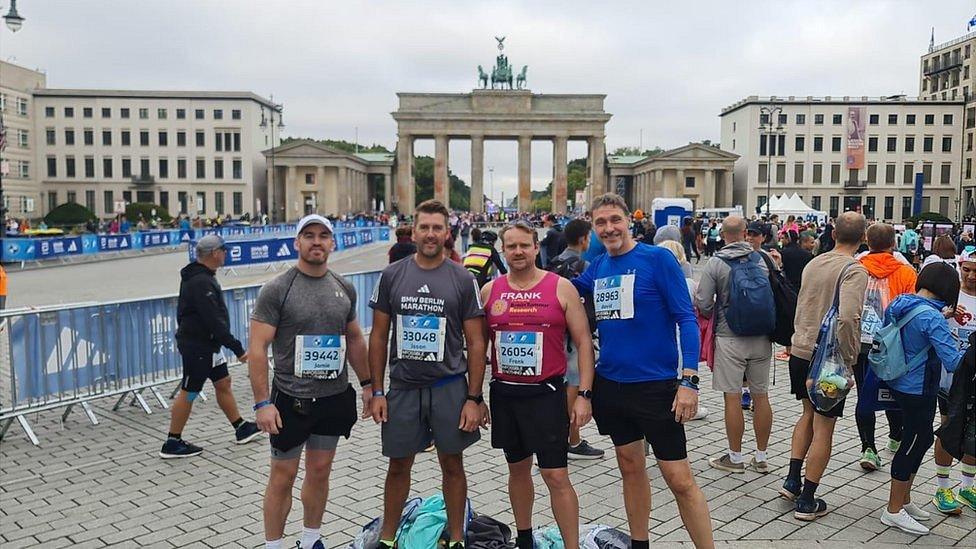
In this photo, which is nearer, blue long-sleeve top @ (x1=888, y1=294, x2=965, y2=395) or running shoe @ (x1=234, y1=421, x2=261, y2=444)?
blue long-sleeve top @ (x1=888, y1=294, x2=965, y2=395)

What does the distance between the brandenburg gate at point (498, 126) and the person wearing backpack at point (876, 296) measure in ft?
265

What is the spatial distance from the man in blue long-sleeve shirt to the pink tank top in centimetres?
28

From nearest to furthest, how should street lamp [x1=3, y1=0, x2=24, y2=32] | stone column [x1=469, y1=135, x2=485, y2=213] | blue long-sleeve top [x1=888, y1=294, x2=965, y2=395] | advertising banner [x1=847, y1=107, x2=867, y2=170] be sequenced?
1. blue long-sleeve top [x1=888, y1=294, x2=965, y2=395]
2. street lamp [x1=3, y1=0, x2=24, y2=32]
3. stone column [x1=469, y1=135, x2=485, y2=213]
4. advertising banner [x1=847, y1=107, x2=867, y2=170]

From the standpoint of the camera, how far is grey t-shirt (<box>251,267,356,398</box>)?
16.0 feet

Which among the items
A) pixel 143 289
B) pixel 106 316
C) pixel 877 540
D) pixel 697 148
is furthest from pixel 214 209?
pixel 877 540

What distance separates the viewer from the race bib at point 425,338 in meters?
4.76

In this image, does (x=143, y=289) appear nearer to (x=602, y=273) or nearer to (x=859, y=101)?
(x=602, y=273)

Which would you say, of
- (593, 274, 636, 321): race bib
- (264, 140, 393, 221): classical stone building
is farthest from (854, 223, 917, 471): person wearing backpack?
(264, 140, 393, 221): classical stone building

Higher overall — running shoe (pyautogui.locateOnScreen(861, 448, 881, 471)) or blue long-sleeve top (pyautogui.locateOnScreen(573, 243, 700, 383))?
blue long-sleeve top (pyautogui.locateOnScreen(573, 243, 700, 383))

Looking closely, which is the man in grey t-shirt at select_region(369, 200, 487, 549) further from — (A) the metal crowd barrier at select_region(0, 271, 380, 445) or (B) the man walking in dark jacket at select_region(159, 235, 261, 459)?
(A) the metal crowd barrier at select_region(0, 271, 380, 445)

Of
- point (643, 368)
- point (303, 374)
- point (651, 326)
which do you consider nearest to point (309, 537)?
point (303, 374)

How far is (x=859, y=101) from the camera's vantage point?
91938 millimetres

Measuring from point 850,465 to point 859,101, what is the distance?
96684 millimetres

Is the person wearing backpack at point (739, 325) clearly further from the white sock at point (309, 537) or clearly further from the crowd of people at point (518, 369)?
the white sock at point (309, 537)
